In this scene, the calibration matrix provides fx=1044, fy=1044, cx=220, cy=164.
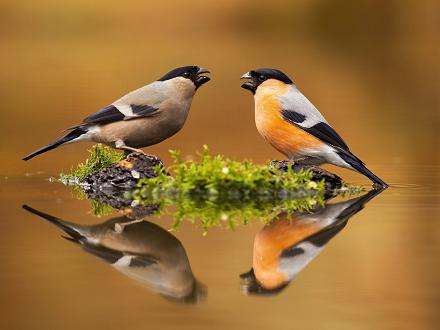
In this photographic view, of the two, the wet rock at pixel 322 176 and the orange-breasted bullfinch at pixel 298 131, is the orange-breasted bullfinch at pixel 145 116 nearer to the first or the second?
the orange-breasted bullfinch at pixel 298 131

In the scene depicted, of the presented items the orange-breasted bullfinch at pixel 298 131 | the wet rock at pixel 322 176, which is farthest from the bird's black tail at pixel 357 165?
the wet rock at pixel 322 176

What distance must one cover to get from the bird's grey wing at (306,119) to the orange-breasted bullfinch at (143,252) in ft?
7.85

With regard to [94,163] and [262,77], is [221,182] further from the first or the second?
[94,163]

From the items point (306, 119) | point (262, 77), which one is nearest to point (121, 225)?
point (306, 119)

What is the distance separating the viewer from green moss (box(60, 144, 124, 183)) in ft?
34.5

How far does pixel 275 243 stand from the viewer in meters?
7.48

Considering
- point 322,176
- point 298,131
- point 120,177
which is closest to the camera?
point 120,177

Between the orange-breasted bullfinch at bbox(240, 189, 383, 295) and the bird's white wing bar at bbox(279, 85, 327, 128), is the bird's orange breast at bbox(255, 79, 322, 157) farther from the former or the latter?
the orange-breasted bullfinch at bbox(240, 189, 383, 295)

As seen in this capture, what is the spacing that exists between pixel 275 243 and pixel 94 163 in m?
3.57

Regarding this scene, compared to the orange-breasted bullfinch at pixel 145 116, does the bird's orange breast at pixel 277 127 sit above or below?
above

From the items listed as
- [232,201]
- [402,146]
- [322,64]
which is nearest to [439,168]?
[402,146]

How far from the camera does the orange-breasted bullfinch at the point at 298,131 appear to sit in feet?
32.9

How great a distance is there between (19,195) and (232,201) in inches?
81.5

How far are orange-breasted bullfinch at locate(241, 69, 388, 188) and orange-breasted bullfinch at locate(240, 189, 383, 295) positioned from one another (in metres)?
0.98
